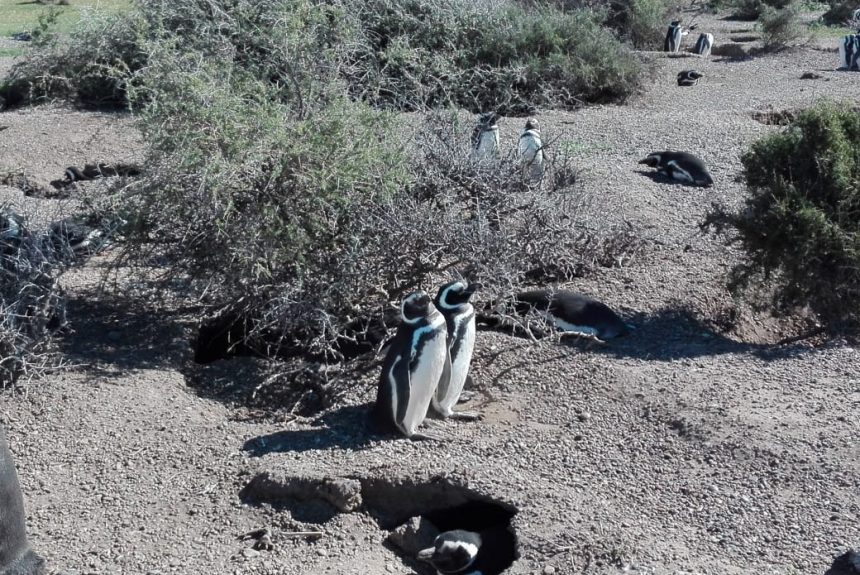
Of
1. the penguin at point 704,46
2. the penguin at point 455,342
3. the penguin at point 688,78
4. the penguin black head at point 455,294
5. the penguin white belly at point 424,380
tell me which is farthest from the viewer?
the penguin at point 704,46

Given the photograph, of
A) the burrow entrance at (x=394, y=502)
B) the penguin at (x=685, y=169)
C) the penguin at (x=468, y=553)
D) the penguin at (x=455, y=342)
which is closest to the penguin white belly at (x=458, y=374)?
the penguin at (x=455, y=342)

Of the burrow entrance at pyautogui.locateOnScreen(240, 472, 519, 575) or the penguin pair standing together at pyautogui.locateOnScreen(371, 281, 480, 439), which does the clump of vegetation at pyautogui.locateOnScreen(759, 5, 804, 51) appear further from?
the burrow entrance at pyautogui.locateOnScreen(240, 472, 519, 575)

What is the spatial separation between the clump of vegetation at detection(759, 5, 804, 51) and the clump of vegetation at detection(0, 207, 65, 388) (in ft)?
48.0

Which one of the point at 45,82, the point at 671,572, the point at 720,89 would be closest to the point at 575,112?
the point at 720,89

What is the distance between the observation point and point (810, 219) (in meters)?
6.16

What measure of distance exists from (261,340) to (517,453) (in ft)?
6.23

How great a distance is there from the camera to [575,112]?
12.2 metres

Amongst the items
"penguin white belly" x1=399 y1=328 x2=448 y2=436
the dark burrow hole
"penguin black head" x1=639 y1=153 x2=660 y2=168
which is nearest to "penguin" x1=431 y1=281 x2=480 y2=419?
"penguin white belly" x1=399 y1=328 x2=448 y2=436

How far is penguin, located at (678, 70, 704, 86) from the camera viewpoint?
14391 mm

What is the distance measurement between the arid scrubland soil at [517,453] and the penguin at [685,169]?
6.86 feet

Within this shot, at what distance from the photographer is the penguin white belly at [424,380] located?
5.19 metres

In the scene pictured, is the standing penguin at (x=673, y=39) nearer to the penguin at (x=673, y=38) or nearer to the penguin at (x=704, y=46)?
the penguin at (x=673, y=38)

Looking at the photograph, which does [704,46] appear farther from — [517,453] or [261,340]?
[517,453]

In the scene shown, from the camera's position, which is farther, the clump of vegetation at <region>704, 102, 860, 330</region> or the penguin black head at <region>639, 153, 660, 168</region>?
the penguin black head at <region>639, 153, 660, 168</region>
